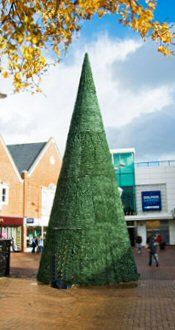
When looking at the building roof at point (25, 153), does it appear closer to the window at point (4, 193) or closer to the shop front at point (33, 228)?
the window at point (4, 193)

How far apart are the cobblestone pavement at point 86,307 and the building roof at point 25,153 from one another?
25.0 meters

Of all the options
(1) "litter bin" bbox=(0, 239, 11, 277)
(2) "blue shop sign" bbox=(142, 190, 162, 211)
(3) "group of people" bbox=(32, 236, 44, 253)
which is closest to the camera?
(1) "litter bin" bbox=(0, 239, 11, 277)

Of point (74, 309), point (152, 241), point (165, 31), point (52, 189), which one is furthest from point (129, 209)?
point (165, 31)

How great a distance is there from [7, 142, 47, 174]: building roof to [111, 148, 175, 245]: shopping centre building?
12552 millimetres

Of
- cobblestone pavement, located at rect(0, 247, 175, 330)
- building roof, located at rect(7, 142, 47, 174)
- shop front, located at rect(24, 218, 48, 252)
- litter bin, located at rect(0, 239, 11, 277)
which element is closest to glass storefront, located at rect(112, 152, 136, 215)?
building roof, located at rect(7, 142, 47, 174)

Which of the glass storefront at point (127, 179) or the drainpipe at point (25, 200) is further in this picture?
the glass storefront at point (127, 179)

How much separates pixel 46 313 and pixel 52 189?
104ft

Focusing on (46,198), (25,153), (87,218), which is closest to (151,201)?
(46,198)

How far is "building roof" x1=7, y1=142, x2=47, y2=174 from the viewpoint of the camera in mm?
37297

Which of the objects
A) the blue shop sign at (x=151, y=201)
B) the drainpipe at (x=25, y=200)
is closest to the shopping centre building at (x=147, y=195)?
the blue shop sign at (x=151, y=201)

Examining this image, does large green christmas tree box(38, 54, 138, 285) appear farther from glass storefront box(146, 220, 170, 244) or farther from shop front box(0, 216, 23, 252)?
glass storefront box(146, 220, 170, 244)

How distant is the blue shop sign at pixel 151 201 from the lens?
48.9m

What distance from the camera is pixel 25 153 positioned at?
39.4m

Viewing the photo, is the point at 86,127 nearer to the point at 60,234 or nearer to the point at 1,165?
the point at 60,234
